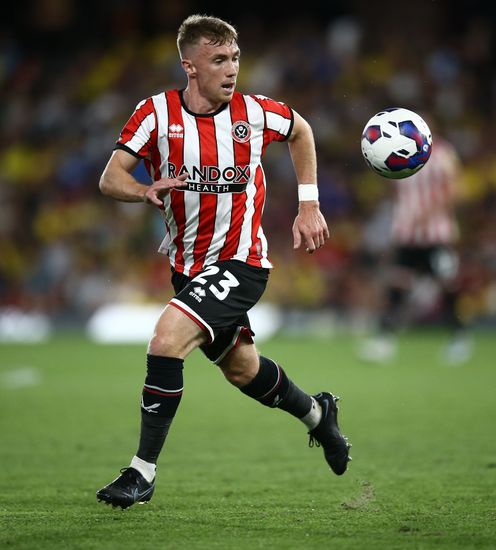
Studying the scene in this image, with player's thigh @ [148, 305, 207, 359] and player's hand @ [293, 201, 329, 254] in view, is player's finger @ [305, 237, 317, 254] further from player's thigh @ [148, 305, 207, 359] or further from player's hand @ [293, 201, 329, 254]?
player's thigh @ [148, 305, 207, 359]

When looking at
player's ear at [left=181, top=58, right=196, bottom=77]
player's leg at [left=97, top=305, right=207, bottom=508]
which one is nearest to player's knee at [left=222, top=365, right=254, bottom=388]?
player's leg at [left=97, top=305, right=207, bottom=508]

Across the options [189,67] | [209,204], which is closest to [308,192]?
[209,204]

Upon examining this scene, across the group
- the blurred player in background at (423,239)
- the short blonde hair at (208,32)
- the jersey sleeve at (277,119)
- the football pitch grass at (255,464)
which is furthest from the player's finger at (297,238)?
the blurred player in background at (423,239)

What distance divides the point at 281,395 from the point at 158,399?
0.75 meters

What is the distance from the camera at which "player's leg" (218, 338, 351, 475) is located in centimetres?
496

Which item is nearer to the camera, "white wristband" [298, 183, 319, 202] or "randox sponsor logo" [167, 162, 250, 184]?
"randox sponsor logo" [167, 162, 250, 184]

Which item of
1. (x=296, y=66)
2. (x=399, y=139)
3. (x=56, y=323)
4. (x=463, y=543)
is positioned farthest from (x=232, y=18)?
(x=463, y=543)

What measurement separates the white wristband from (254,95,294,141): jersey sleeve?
0.79 feet

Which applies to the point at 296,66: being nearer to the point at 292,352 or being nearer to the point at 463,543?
the point at 292,352

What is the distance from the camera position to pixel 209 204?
482 centimetres

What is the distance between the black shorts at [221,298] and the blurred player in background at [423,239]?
20.1 feet

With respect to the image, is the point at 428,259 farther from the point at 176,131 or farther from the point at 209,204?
the point at 176,131

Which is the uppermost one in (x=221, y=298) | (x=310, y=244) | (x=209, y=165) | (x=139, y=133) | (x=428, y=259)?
(x=139, y=133)

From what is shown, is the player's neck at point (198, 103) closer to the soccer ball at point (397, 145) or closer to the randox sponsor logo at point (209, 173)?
the randox sponsor logo at point (209, 173)
